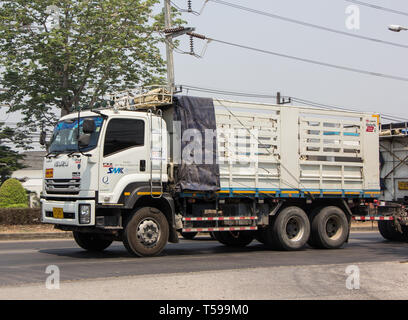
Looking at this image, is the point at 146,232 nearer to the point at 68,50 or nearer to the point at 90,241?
the point at 90,241

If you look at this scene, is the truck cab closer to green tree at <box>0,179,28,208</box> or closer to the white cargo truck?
the white cargo truck

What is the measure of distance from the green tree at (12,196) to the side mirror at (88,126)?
12430mm

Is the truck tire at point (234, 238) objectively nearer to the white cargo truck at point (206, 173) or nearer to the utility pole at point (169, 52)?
the white cargo truck at point (206, 173)

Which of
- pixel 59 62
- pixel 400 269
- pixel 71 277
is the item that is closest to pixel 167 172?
pixel 71 277

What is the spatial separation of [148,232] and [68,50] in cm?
1393

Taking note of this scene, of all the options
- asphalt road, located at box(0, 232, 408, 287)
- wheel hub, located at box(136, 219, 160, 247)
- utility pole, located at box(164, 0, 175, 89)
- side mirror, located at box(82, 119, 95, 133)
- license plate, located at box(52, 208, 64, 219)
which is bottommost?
asphalt road, located at box(0, 232, 408, 287)

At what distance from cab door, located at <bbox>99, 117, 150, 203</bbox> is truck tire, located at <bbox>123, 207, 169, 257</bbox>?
646 mm

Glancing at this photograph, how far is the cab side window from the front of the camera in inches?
495

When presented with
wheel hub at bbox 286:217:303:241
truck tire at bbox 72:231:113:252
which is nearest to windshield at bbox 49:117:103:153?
truck tire at bbox 72:231:113:252

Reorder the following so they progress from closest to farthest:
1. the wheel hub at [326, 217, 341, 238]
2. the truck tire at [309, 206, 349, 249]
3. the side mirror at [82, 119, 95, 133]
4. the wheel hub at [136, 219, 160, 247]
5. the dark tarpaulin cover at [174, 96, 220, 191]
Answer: the side mirror at [82, 119, 95, 133], the wheel hub at [136, 219, 160, 247], the dark tarpaulin cover at [174, 96, 220, 191], the truck tire at [309, 206, 349, 249], the wheel hub at [326, 217, 341, 238]

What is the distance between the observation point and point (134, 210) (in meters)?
12.8

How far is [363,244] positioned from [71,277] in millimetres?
10637

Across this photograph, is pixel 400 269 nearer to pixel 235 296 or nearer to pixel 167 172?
pixel 235 296

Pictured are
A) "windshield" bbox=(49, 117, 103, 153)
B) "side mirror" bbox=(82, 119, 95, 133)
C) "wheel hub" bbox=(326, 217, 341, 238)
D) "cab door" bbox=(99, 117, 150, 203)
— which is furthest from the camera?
"wheel hub" bbox=(326, 217, 341, 238)
